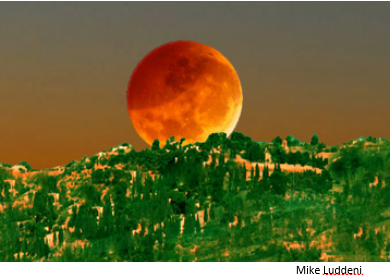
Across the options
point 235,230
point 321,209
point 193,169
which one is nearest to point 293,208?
point 321,209

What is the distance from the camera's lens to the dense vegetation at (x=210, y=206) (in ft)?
103

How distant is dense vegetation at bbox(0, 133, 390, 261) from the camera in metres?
31.4

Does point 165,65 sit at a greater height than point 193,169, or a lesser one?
greater

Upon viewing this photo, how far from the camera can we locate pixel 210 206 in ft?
112

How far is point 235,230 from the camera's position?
32344 mm

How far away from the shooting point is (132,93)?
149 feet

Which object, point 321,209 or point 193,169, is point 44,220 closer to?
point 193,169

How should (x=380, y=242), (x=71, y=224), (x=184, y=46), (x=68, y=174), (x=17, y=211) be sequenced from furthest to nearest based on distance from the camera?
1. (x=184, y=46)
2. (x=68, y=174)
3. (x=17, y=211)
4. (x=71, y=224)
5. (x=380, y=242)

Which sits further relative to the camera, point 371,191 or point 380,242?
point 371,191

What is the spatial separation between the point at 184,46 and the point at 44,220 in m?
16.3

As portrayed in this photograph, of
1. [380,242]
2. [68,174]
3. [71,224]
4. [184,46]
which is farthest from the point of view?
[184,46]

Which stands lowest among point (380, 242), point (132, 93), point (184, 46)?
point (380, 242)

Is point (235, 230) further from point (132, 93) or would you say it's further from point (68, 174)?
point (132, 93)

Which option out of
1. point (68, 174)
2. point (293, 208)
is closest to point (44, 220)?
point (68, 174)
